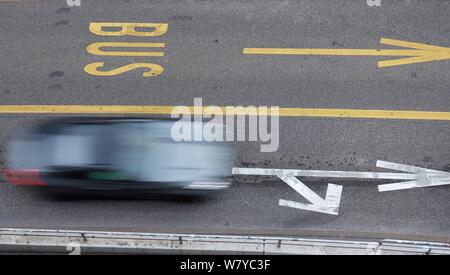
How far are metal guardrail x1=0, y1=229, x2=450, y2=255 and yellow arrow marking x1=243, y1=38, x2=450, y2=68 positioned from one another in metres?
4.83

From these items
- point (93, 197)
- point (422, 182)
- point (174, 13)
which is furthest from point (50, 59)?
point (422, 182)

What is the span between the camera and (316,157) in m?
12.0

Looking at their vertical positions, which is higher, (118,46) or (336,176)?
(118,46)

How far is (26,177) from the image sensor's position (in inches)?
430

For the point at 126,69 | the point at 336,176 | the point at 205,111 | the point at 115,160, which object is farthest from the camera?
the point at 126,69

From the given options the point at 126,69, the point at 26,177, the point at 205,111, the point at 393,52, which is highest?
the point at 393,52

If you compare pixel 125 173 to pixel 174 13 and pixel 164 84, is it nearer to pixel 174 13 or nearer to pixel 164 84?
pixel 164 84

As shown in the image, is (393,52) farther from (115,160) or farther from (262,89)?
(115,160)

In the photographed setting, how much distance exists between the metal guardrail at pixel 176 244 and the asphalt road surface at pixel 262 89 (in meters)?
0.84

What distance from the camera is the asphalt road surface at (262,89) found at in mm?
11281

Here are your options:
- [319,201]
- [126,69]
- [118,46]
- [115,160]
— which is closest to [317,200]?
[319,201]

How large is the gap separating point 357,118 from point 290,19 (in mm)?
3241

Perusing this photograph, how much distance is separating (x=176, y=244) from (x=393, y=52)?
7.08 m

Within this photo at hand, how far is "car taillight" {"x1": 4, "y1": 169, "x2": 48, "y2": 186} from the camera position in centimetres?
1088
